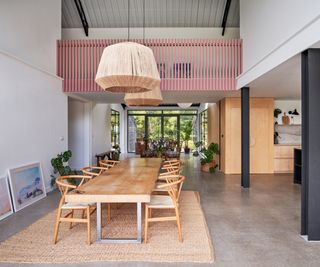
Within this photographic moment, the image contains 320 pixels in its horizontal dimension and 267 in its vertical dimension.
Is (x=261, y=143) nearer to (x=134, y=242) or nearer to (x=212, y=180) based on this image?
(x=212, y=180)

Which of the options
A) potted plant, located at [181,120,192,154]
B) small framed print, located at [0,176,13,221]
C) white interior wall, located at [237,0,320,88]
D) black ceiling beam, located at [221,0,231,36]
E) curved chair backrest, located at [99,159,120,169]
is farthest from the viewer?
potted plant, located at [181,120,192,154]

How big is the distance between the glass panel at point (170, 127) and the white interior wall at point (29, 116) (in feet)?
31.4

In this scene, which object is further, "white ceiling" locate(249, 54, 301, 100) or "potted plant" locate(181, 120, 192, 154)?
"potted plant" locate(181, 120, 192, 154)

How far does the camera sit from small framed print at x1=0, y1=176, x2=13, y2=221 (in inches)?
159

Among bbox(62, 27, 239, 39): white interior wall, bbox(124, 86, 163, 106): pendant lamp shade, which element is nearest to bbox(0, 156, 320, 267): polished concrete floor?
bbox(124, 86, 163, 106): pendant lamp shade

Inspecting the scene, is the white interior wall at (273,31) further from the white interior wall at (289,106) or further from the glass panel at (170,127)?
the glass panel at (170,127)

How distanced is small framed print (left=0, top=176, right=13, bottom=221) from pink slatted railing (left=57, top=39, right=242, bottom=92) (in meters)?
3.05

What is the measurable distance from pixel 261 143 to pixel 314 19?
5.48m

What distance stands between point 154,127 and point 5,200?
12045 mm

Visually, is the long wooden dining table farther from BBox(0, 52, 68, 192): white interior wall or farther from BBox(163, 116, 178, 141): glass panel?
BBox(163, 116, 178, 141): glass panel

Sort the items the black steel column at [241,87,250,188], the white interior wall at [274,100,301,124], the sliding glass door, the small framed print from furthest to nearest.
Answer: the sliding glass door → the white interior wall at [274,100,301,124] → the black steel column at [241,87,250,188] → the small framed print

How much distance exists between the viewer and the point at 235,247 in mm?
2967

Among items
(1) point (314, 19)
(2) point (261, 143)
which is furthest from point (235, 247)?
(2) point (261, 143)

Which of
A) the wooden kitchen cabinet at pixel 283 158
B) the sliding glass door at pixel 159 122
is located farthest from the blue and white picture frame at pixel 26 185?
the sliding glass door at pixel 159 122
